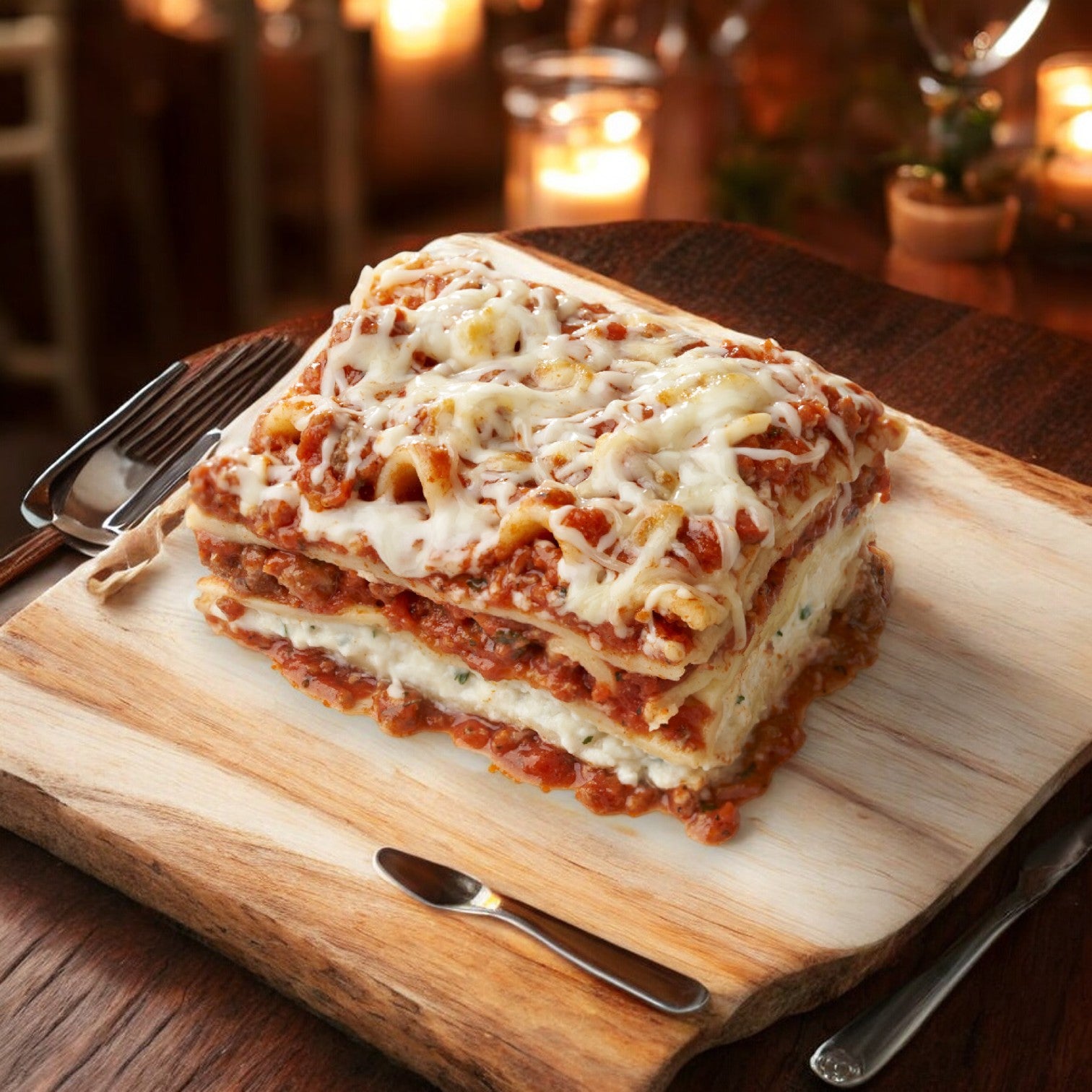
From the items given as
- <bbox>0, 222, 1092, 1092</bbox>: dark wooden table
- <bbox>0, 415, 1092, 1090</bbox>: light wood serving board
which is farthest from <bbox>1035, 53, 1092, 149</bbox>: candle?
<bbox>0, 222, 1092, 1092</bbox>: dark wooden table

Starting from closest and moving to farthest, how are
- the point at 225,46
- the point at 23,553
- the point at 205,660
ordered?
the point at 205,660 → the point at 23,553 → the point at 225,46

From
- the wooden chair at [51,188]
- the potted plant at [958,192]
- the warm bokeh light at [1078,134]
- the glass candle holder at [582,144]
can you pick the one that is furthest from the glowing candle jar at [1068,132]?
the wooden chair at [51,188]

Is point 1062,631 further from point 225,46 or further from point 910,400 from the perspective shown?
point 225,46

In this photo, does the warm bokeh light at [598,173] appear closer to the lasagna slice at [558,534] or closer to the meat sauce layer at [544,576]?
the lasagna slice at [558,534]

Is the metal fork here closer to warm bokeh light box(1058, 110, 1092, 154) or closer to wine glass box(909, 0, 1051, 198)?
wine glass box(909, 0, 1051, 198)

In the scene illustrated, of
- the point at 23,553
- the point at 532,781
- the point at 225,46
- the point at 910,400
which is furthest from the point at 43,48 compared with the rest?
the point at 532,781
